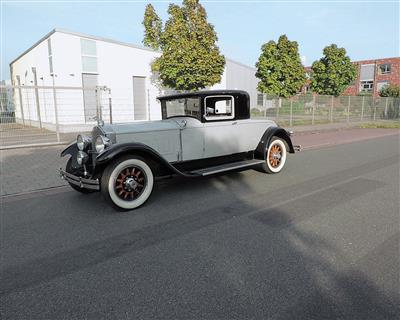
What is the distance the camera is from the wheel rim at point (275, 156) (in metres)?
6.55

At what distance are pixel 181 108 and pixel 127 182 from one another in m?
1.98

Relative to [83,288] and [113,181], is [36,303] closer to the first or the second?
[83,288]

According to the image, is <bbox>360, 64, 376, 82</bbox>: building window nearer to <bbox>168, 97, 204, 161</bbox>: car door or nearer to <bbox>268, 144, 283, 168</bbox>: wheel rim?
<bbox>268, 144, 283, 168</bbox>: wheel rim

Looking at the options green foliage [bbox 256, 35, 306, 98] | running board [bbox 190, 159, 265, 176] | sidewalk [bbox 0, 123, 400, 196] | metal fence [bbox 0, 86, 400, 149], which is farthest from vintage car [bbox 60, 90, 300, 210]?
green foliage [bbox 256, 35, 306, 98]

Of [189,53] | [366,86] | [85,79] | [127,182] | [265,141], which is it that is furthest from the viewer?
[366,86]

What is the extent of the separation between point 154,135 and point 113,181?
3.47 feet

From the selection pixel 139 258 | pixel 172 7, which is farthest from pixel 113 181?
pixel 172 7

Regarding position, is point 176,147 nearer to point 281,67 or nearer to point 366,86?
point 281,67

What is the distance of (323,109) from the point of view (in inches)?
781

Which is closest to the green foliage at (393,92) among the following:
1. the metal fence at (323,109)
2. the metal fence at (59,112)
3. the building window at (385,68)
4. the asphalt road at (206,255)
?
the metal fence at (323,109)

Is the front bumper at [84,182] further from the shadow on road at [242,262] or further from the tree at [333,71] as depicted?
the tree at [333,71]

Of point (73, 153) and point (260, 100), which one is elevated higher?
point (260, 100)

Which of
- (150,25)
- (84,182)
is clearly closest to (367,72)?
(150,25)

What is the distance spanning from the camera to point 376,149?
10320 millimetres
